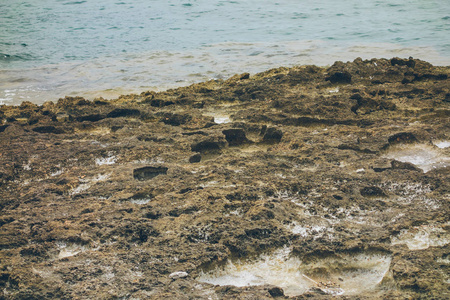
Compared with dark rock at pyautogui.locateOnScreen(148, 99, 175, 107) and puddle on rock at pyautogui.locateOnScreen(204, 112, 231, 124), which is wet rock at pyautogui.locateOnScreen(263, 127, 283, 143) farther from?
dark rock at pyautogui.locateOnScreen(148, 99, 175, 107)

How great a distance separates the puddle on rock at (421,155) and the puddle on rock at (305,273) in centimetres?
152

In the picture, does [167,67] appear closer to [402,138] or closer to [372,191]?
[402,138]

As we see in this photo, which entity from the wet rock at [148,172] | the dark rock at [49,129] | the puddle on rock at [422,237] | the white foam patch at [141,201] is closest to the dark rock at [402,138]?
the puddle on rock at [422,237]

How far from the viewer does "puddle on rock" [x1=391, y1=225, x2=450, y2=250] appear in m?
2.85

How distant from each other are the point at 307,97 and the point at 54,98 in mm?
4595

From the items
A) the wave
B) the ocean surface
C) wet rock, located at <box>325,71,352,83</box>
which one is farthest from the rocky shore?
the wave

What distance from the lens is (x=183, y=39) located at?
1256 centimetres

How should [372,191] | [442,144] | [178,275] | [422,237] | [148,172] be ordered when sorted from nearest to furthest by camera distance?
1. [178,275]
2. [422,237]
3. [372,191]
4. [148,172]
5. [442,144]

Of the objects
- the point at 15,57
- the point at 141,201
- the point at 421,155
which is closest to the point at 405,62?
the point at 421,155

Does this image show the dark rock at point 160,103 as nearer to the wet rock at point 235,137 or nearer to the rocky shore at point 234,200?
the rocky shore at point 234,200

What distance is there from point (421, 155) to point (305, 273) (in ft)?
6.95

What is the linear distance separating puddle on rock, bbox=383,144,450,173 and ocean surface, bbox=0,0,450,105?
192 inches

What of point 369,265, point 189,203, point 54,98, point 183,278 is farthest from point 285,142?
point 54,98

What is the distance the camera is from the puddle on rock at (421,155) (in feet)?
13.1
